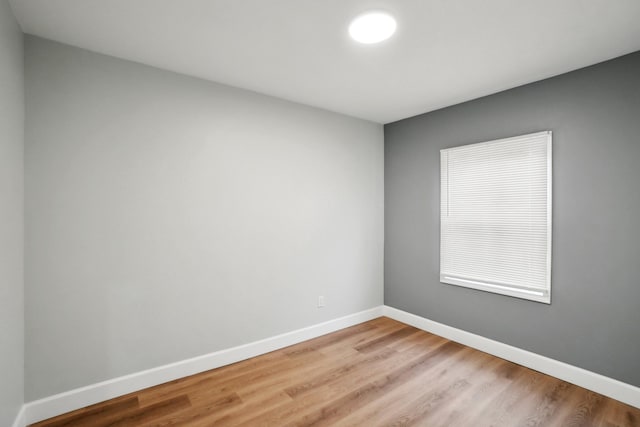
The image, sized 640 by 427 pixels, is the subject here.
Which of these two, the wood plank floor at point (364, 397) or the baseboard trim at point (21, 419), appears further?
the wood plank floor at point (364, 397)

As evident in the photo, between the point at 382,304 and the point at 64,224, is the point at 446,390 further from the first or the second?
the point at 64,224

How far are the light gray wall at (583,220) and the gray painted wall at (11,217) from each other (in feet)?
11.9

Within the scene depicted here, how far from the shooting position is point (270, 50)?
2.17 meters

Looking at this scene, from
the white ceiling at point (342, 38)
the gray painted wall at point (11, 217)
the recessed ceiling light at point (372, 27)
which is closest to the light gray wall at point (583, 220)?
the white ceiling at point (342, 38)

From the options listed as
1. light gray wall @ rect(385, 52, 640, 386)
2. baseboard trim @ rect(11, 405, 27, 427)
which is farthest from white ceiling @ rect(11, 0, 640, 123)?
baseboard trim @ rect(11, 405, 27, 427)

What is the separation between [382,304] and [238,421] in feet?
8.19

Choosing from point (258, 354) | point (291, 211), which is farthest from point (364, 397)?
point (291, 211)

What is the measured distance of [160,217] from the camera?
2.41m

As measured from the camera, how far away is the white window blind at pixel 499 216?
262 cm

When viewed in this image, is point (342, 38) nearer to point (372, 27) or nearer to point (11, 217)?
point (372, 27)

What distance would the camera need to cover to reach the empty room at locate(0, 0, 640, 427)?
74.2 inches

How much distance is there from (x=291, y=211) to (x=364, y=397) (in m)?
1.82

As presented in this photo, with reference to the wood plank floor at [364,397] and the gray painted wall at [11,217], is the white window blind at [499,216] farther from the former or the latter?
the gray painted wall at [11,217]

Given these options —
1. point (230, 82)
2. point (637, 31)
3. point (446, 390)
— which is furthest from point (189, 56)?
point (446, 390)
